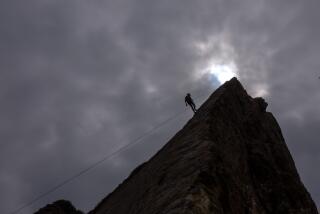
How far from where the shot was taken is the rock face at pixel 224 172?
18703mm

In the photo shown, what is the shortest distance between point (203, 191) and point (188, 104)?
78.9 ft

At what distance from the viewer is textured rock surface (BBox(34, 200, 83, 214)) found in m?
52.1

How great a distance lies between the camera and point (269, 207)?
1017 inches

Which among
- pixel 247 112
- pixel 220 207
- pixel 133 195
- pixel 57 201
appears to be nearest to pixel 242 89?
pixel 247 112

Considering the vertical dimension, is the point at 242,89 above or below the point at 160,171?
above

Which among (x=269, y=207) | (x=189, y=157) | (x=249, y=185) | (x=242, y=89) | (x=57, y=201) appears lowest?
(x=269, y=207)

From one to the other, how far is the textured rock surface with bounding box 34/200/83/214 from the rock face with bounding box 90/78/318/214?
1826 centimetres

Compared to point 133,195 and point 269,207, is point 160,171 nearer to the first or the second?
point 133,195

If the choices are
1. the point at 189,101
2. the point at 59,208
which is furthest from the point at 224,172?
the point at 59,208

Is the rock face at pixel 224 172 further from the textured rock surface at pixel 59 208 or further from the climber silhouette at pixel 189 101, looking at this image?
the textured rock surface at pixel 59 208

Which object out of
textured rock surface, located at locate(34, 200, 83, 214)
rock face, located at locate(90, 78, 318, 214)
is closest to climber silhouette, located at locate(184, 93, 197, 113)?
rock face, located at locate(90, 78, 318, 214)

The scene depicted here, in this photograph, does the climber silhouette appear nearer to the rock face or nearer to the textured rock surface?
the rock face

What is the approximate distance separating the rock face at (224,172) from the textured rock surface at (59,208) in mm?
18259

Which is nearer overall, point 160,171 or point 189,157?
point 189,157
